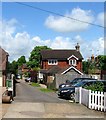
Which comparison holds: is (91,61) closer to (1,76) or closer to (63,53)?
(63,53)

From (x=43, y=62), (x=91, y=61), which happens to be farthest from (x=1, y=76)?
(x=91, y=61)

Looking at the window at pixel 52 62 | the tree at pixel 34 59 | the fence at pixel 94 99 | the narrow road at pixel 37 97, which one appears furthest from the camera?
the tree at pixel 34 59

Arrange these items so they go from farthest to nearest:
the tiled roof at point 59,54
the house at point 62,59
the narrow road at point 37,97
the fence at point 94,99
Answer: the tiled roof at point 59,54
the house at point 62,59
the narrow road at point 37,97
the fence at point 94,99

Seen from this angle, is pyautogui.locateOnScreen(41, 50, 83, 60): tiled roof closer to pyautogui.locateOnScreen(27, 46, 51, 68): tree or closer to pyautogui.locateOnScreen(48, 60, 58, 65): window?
pyautogui.locateOnScreen(48, 60, 58, 65): window

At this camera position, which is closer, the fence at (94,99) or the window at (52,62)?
the fence at (94,99)

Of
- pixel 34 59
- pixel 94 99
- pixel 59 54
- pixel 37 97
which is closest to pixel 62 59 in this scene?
pixel 59 54

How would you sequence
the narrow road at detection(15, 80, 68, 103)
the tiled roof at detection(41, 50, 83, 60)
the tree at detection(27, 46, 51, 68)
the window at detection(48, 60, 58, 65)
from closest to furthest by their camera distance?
the narrow road at detection(15, 80, 68, 103) < the tiled roof at detection(41, 50, 83, 60) < the window at detection(48, 60, 58, 65) < the tree at detection(27, 46, 51, 68)

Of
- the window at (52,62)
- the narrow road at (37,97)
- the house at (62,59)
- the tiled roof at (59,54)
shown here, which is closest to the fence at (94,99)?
the narrow road at (37,97)

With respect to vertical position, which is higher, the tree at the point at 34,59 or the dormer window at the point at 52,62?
the tree at the point at 34,59

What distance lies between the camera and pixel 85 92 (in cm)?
1769

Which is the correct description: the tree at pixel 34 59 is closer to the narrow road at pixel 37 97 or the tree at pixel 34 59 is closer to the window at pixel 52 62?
the window at pixel 52 62

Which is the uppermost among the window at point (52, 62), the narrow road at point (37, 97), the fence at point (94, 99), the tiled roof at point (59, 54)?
the tiled roof at point (59, 54)

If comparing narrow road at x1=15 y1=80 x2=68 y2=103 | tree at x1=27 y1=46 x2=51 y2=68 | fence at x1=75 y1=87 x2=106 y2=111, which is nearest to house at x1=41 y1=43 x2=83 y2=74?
tree at x1=27 y1=46 x2=51 y2=68

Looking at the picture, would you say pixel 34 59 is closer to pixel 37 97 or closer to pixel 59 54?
pixel 59 54
